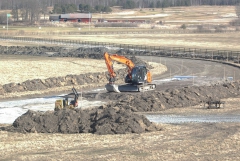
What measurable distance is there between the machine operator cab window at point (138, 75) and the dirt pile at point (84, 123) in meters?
11.5

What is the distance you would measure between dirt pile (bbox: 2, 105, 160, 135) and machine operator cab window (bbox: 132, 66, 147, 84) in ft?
37.8

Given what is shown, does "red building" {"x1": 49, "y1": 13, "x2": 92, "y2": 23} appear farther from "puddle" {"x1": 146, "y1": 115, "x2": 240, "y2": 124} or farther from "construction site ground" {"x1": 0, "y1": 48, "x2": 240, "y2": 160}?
"construction site ground" {"x1": 0, "y1": 48, "x2": 240, "y2": 160}

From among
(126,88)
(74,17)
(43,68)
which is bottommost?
(74,17)

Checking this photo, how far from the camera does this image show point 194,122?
96.0 ft

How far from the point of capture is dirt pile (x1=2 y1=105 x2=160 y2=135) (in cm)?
2589

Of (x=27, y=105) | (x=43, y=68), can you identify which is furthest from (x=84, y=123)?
(x=43, y=68)

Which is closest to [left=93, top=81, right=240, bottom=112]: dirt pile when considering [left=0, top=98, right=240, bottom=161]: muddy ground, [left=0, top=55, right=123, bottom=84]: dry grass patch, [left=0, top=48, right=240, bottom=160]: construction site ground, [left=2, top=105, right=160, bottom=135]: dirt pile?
[left=2, top=105, right=160, bottom=135]: dirt pile

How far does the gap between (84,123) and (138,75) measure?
12477 mm

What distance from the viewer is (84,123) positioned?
86.8 feet

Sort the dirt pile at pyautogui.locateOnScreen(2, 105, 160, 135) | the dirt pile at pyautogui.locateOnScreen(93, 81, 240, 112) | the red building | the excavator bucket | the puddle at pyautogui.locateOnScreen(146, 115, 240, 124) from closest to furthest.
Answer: the dirt pile at pyautogui.locateOnScreen(2, 105, 160, 135)
the puddle at pyautogui.locateOnScreen(146, 115, 240, 124)
the dirt pile at pyautogui.locateOnScreen(93, 81, 240, 112)
the excavator bucket
the red building

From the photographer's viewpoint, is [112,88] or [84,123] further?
[112,88]

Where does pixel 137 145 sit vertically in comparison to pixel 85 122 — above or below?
below

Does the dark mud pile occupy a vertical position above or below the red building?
above

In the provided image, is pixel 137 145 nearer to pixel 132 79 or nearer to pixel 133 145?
pixel 133 145
